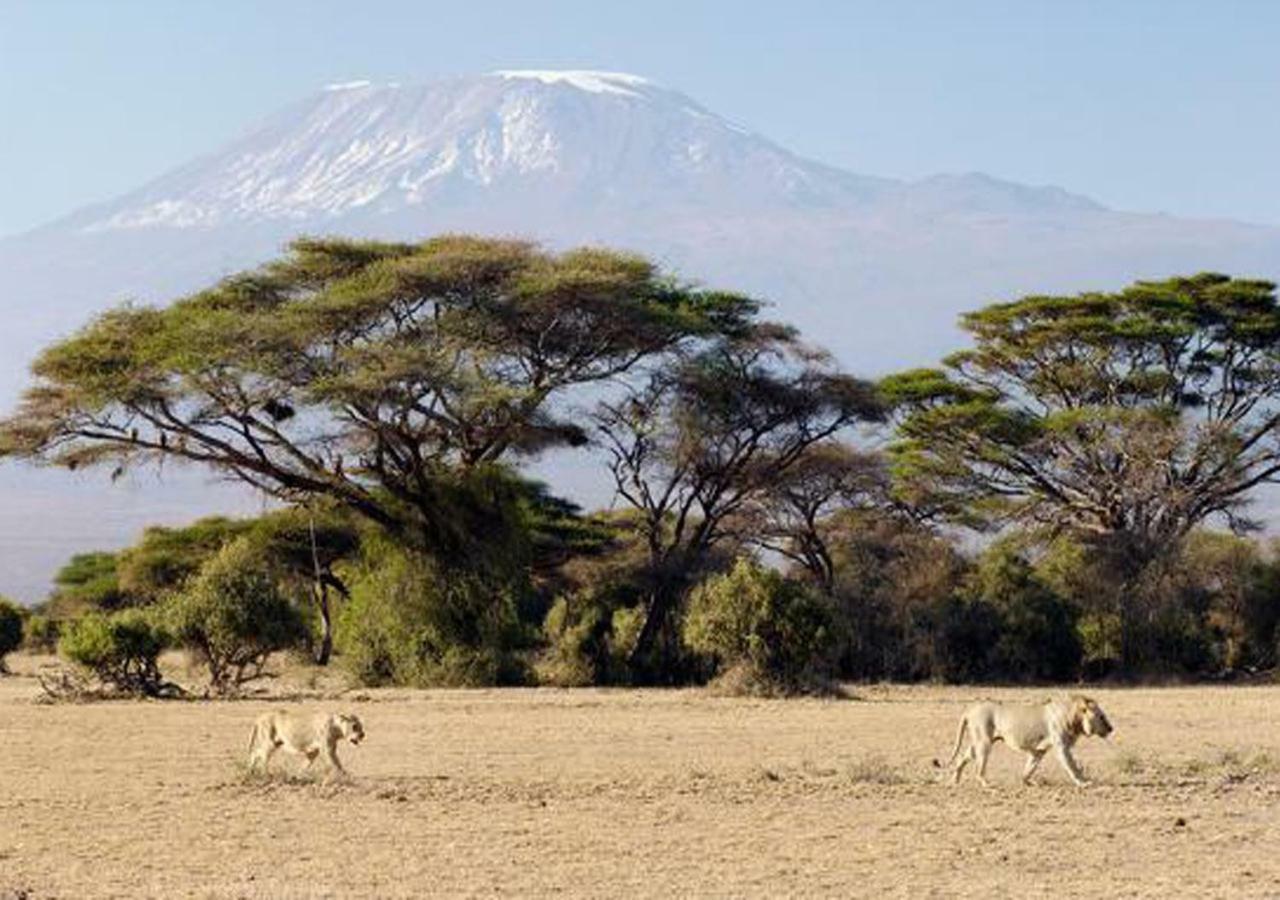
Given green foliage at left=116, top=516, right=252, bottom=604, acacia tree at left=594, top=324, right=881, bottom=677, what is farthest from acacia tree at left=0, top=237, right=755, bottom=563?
green foliage at left=116, top=516, right=252, bottom=604

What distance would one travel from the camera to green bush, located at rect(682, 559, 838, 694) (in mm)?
33781

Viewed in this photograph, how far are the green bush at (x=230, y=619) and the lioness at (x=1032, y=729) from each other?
16354 mm

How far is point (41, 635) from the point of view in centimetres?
5019

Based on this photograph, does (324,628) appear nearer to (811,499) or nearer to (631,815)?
(811,499)

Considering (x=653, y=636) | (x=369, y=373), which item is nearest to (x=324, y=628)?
(x=653, y=636)

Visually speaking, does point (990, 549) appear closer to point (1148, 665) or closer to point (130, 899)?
point (1148, 665)

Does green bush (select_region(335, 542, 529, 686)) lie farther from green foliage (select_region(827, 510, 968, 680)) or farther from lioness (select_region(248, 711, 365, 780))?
lioness (select_region(248, 711, 365, 780))

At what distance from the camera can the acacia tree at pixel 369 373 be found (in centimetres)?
3803

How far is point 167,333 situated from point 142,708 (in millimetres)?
10950

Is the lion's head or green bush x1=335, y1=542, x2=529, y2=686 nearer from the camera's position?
the lion's head

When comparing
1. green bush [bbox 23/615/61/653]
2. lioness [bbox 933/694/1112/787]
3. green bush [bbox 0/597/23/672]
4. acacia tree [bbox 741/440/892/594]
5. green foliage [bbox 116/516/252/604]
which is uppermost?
acacia tree [bbox 741/440/892/594]

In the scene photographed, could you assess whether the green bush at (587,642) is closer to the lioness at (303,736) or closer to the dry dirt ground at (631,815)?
the dry dirt ground at (631,815)

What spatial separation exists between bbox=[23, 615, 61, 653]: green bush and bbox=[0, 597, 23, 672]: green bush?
6.87 meters

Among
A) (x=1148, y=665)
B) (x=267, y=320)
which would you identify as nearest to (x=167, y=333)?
(x=267, y=320)
